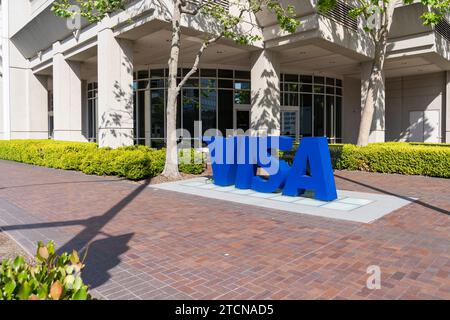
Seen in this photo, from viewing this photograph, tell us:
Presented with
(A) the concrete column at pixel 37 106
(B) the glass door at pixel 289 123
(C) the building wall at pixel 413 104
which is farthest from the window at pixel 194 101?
(C) the building wall at pixel 413 104

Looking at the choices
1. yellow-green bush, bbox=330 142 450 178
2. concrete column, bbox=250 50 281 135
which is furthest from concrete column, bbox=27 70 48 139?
yellow-green bush, bbox=330 142 450 178

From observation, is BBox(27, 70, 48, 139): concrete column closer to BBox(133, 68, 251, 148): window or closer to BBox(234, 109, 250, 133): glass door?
BBox(133, 68, 251, 148): window

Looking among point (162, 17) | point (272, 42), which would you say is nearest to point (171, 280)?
point (162, 17)

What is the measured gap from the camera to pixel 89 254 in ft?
16.9

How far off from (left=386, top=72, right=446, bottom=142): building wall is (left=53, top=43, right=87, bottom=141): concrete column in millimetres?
19488

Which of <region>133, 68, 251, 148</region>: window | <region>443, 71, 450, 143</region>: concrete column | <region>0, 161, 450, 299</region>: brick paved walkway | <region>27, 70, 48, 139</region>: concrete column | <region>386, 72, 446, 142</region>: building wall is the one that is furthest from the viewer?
<region>27, 70, 48, 139</region>: concrete column

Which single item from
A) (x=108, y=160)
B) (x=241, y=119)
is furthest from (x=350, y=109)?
(x=108, y=160)

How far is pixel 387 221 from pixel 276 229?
2.09 meters

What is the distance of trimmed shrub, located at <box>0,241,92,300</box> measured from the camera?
2.31 metres

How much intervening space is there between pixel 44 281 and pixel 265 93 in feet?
48.5

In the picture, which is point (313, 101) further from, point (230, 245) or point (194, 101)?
point (230, 245)

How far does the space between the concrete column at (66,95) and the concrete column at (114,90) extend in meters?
5.84

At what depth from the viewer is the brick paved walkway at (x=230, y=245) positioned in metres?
4.06

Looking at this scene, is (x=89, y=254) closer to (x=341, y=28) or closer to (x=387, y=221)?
(x=387, y=221)
